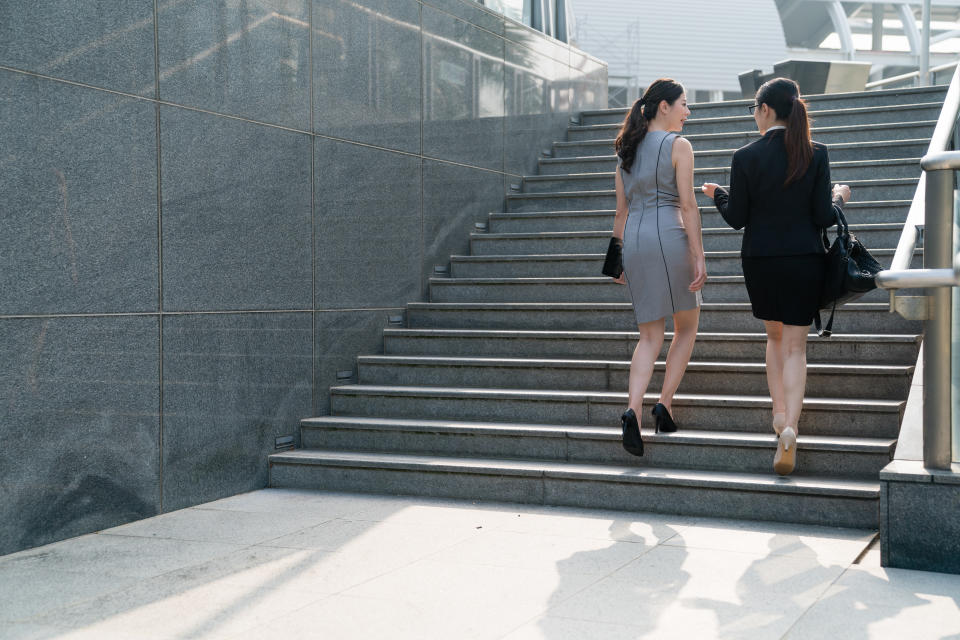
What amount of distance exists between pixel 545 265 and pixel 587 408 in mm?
2105

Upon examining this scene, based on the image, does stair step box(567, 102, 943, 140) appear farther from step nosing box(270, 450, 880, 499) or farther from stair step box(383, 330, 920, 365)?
step nosing box(270, 450, 880, 499)

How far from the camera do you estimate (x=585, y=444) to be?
18.6 feet

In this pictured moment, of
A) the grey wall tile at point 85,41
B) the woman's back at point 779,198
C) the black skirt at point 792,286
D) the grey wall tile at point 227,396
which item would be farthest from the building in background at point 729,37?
the grey wall tile at point 85,41

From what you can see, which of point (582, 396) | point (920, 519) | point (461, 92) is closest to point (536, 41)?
point (461, 92)

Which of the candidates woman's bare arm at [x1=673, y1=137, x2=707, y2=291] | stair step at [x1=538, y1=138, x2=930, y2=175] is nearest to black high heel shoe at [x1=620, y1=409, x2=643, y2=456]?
woman's bare arm at [x1=673, y1=137, x2=707, y2=291]

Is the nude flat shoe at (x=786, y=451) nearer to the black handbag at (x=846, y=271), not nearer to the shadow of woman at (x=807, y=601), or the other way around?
the black handbag at (x=846, y=271)

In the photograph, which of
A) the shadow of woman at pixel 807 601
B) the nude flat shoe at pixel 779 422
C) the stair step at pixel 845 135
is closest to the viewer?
the shadow of woman at pixel 807 601

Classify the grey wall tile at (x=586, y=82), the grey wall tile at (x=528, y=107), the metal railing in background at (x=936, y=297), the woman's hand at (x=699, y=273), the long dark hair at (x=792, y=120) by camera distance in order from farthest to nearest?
the grey wall tile at (x=586, y=82) < the grey wall tile at (x=528, y=107) < the woman's hand at (x=699, y=273) < the long dark hair at (x=792, y=120) < the metal railing in background at (x=936, y=297)

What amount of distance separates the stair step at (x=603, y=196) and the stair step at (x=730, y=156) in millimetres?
486

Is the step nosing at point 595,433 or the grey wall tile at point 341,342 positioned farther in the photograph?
the grey wall tile at point 341,342

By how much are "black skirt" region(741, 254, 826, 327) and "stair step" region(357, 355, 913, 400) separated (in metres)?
0.88

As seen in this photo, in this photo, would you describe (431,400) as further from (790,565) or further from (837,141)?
(837,141)

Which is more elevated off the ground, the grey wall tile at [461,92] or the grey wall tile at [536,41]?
the grey wall tile at [536,41]

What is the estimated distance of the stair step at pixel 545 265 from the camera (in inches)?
286
